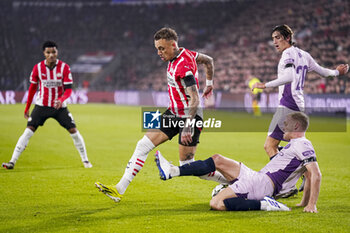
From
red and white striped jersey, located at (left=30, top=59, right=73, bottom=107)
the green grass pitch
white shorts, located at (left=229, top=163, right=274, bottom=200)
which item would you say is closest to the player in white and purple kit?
the green grass pitch

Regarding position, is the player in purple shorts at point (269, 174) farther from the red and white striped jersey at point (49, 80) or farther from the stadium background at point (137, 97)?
the red and white striped jersey at point (49, 80)

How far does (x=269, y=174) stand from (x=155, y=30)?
43.1 meters

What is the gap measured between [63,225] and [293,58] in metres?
3.82

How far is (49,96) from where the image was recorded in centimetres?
979

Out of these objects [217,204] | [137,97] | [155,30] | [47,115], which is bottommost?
[217,204]

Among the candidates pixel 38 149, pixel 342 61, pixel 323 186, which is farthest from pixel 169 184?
pixel 342 61

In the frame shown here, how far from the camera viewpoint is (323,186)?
8.06 m

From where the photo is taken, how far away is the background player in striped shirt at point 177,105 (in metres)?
6.06

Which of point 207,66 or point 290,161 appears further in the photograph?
point 207,66

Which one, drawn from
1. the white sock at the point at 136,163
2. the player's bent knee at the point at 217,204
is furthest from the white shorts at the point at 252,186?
the white sock at the point at 136,163

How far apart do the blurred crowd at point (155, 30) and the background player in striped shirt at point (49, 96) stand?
840 inches

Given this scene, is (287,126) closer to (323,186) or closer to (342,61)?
(323,186)

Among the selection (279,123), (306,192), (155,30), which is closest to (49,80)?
(279,123)

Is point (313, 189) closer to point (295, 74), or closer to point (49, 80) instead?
point (295, 74)
